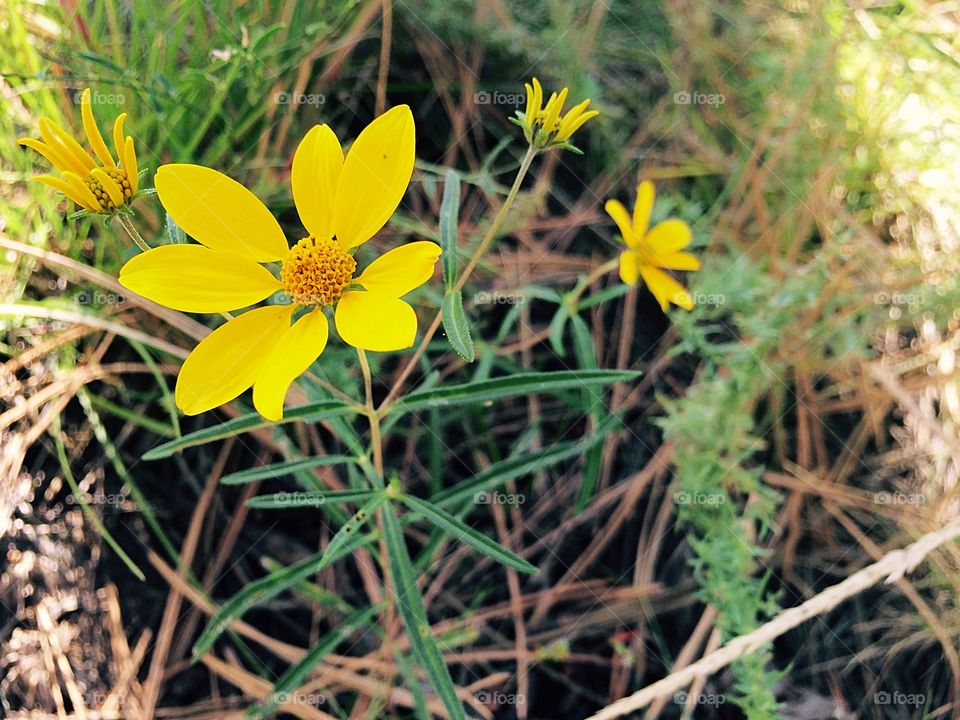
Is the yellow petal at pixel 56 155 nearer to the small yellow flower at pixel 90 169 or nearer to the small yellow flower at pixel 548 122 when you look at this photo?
the small yellow flower at pixel 90 169

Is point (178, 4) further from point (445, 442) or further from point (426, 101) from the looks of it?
point (445, 442)

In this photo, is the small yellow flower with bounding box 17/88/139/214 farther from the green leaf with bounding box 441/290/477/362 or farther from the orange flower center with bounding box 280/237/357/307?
the green leaf with bounding box 441/290/477/362

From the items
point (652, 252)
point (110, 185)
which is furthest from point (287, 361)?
point (652, 252)

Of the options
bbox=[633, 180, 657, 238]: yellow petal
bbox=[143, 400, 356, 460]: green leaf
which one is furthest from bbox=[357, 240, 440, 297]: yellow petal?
bbox=[633, 180, 657, 238]: yellow petal

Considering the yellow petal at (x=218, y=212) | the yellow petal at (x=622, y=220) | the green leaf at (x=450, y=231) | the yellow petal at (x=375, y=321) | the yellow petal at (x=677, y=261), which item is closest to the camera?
the yellow petal at (x=375, y=321)

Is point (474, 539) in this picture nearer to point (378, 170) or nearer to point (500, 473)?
point (500, 473)

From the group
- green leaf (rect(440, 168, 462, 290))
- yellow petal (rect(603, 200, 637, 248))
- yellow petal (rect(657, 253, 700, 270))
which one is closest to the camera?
green leaf (rect(440, 168, 462, 290))

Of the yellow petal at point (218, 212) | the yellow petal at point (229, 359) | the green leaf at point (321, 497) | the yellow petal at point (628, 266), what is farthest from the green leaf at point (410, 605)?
the yellow petal at point (628, 266)
